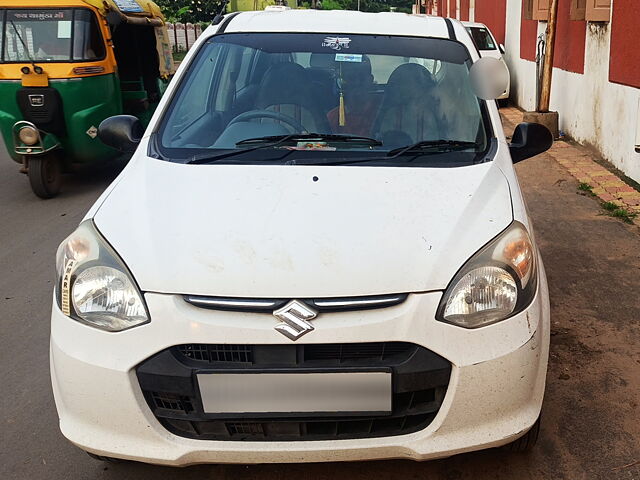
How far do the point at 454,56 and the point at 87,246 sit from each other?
2066 mm

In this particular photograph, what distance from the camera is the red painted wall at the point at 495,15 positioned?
16094mm

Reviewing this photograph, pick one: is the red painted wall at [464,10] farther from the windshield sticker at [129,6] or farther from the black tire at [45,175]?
the black tire at [45,175]

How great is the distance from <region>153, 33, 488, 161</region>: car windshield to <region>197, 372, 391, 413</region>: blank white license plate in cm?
116

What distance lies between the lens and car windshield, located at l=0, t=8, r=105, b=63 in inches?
295

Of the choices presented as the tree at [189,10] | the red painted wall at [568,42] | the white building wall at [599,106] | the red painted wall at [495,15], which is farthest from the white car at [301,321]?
the tree at [189,10]

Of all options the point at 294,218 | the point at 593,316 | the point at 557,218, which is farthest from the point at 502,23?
the point at 294,218

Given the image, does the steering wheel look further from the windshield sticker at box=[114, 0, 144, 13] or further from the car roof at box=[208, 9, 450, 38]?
the windshield sticker at box=[114, 0, 144, 13]

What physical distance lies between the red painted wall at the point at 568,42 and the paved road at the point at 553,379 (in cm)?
400

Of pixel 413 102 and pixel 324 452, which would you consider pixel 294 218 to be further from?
pixel 413 102

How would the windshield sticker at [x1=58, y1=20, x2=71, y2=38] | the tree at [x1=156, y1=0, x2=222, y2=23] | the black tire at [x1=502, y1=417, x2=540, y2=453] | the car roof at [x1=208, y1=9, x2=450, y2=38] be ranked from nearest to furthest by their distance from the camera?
the black tire at [x1=502, y1=417, x2=540, y2=453] < the car roof at [x1=208, y1=9, x2=450, y2=38] < the windshield sticker at [x1=58, y1=20, x2=71, y2=38] < the tree at [x1=156, y1=0, x2=222, y2=23]

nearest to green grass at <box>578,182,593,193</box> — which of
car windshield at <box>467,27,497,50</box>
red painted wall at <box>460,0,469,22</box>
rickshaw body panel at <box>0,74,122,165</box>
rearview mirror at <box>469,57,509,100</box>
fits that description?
rearview mirror at <box>469,57,509,100</box>

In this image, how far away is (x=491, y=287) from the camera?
235 cm

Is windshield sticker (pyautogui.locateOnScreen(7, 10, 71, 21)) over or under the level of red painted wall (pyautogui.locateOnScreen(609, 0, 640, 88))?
over

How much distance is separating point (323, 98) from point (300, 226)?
1.12m
